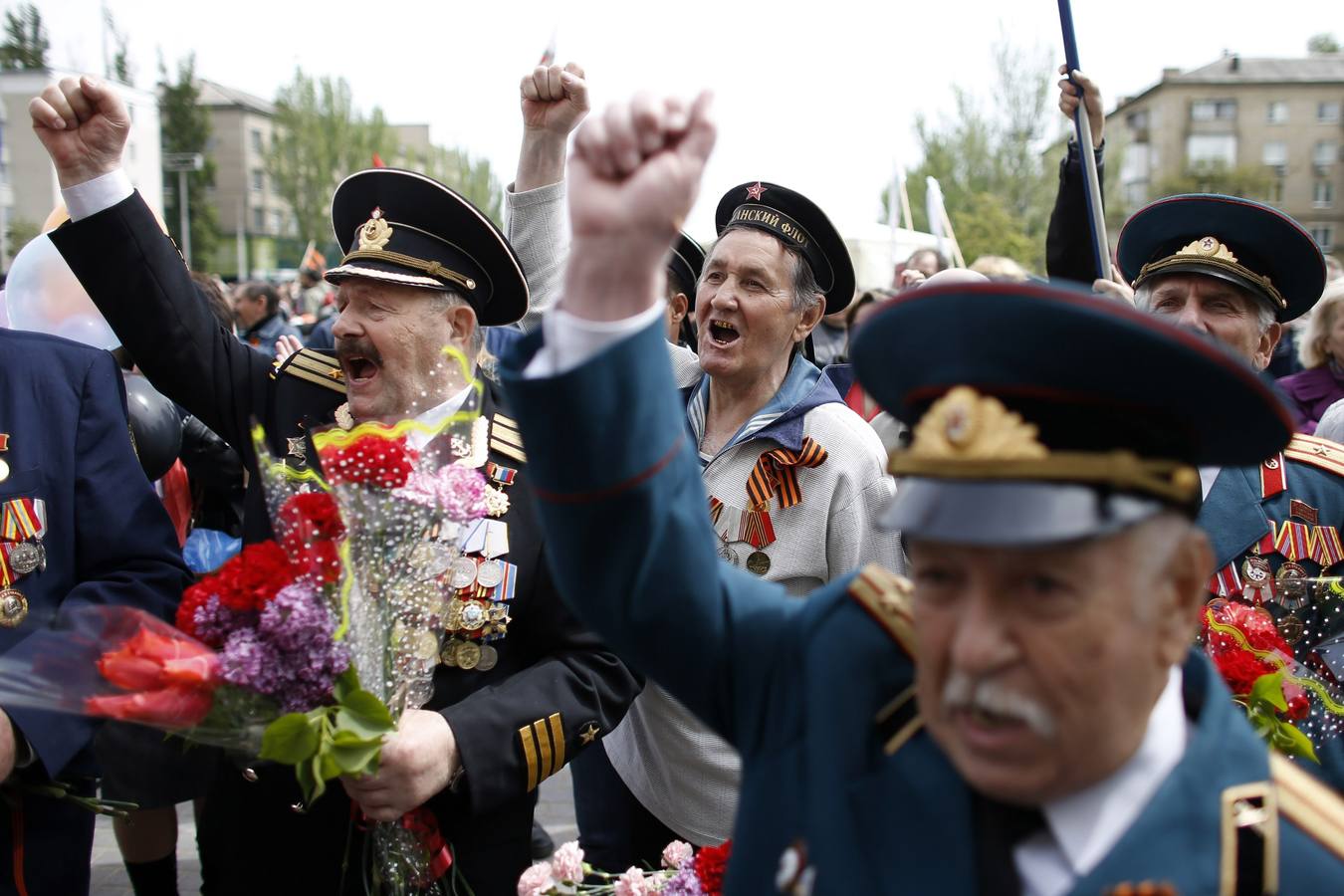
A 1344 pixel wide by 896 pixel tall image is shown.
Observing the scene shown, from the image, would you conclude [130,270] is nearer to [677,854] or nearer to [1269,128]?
[677,854]

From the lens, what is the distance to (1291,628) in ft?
8.49

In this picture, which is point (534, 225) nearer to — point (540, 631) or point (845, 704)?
point (540, 631)

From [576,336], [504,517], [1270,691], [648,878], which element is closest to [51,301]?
[504,517]

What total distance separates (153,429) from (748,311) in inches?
89.0

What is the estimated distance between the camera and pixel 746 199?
361 centimetres

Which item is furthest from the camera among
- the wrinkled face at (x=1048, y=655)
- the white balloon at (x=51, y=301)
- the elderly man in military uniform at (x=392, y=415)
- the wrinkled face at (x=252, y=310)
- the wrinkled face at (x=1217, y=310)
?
the wrinkled face at (x=252, y=310)

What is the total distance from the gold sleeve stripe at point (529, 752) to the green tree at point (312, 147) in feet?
219

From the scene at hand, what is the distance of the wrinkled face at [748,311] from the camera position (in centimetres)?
341

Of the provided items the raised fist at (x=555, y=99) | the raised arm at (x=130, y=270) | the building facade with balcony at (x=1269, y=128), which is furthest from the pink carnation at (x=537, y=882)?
the building facade with balcony at (x=1269, y=128)

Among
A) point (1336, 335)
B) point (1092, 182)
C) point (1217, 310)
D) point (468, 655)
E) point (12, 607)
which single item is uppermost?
point (1092, 182)

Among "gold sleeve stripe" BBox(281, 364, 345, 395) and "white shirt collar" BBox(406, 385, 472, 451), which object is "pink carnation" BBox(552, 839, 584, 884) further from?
"gold sleeve stripe" BBox(281, 364, 345, 395)

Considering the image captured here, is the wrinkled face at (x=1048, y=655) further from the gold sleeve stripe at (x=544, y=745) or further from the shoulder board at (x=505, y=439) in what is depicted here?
the shoulder board at (x=505, y=439)

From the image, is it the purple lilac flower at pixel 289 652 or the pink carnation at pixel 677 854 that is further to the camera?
the pink carnation at pixel 677 854

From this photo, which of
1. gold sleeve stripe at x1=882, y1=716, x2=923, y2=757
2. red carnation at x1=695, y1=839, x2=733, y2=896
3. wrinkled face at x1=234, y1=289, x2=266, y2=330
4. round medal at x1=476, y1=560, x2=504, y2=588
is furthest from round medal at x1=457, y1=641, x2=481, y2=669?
wrinkled face at x1=234, y1=289, x2=266, y2=330
